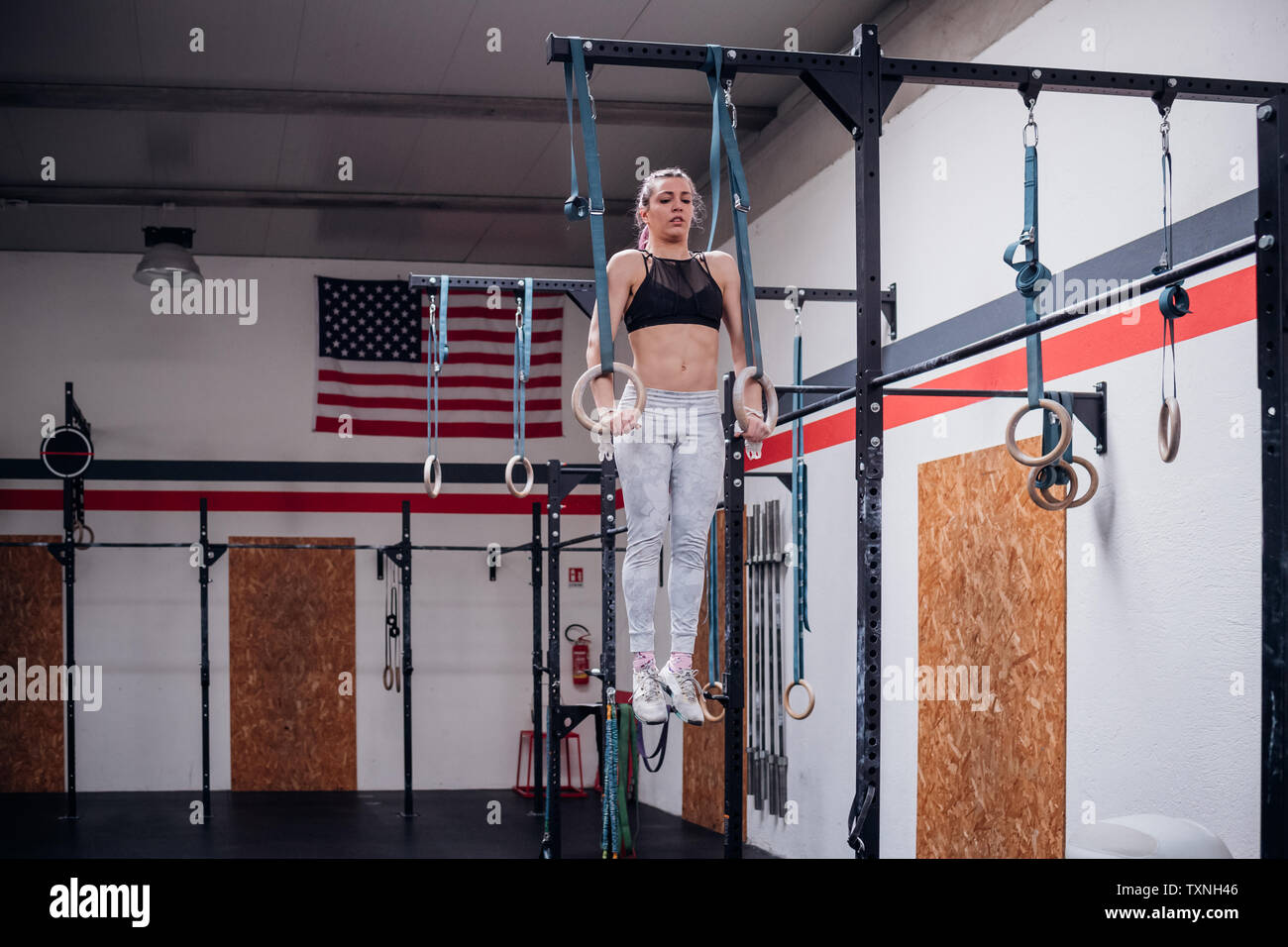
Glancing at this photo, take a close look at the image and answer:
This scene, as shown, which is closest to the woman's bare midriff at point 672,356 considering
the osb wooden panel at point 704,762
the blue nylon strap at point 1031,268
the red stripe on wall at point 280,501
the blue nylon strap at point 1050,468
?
the blue nylon strap at point 1031,268

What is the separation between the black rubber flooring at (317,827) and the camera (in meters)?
8.02

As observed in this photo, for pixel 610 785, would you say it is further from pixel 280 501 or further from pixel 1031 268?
pixel 280 501

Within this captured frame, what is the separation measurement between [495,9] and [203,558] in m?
4.94

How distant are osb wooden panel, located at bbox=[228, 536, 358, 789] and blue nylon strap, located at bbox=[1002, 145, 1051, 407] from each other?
26.5ft

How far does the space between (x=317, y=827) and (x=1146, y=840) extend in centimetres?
677

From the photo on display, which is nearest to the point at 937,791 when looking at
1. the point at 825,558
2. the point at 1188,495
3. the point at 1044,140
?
the point at 825,558

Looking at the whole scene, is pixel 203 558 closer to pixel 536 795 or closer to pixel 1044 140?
pixel 536 795

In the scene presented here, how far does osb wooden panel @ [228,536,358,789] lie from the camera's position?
1070cm

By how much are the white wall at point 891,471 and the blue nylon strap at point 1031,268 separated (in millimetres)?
669

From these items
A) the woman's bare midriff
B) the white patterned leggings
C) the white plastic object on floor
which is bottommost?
the white plastic object on floor

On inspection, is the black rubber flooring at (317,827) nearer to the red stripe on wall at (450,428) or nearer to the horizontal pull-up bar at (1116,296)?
the red stripe on wall at (450,428)

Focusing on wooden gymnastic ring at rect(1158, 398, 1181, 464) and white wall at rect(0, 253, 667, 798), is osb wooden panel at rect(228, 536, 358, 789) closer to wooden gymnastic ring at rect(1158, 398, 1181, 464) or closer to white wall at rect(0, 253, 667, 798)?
white wall at rect(0, 253, 667, 798)

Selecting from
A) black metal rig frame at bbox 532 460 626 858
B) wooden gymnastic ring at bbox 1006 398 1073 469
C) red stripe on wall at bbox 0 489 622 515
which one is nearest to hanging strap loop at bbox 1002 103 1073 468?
wooden gymnastic ring at bbox 1006 398 1073 469

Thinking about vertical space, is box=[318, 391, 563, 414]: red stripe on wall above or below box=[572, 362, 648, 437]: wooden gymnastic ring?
above
